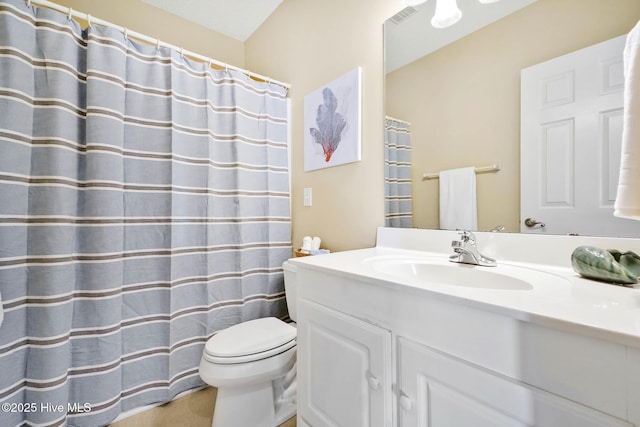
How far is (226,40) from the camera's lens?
2234 mm

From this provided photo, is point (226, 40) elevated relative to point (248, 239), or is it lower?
elevated

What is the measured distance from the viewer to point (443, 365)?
1.95ft

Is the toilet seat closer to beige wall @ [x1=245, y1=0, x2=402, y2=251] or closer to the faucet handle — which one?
beige wall @ [x1=245, y1=0, x2=402, y2=251]

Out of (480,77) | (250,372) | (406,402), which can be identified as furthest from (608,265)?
(250,372)

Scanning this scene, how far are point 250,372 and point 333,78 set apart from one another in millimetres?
1530

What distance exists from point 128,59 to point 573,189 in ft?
6.34

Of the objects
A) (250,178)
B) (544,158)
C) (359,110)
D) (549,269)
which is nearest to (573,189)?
(544,158)

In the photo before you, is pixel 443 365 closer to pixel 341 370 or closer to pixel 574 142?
pixel 341 370

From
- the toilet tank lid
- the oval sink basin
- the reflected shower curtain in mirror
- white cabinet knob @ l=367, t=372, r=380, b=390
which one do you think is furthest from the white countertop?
the toilet tank lid

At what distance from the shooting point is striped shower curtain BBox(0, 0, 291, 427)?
3.51 feet

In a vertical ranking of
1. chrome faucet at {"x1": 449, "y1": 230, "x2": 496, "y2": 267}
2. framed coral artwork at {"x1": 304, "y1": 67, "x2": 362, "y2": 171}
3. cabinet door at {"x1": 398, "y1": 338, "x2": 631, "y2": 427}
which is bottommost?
cabinet door at {"x1": 398, "y1": 338, "x2": 631, "y2": 427}

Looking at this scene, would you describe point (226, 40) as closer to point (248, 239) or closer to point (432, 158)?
point (248, 239)

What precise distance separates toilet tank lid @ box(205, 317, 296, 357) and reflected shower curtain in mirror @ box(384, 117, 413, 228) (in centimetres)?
73

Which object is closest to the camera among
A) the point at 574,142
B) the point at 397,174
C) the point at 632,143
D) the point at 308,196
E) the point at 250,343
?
the point at 632,143
